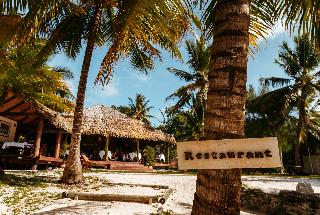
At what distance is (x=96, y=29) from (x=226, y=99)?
9.46 metres

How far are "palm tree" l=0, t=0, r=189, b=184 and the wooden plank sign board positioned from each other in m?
2.31

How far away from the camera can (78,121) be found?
36.6 ft

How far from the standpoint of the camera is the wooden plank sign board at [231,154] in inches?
92.3

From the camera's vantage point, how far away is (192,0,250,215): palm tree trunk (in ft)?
8.07

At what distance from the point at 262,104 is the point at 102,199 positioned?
2011 centimetres

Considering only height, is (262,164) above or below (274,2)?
below

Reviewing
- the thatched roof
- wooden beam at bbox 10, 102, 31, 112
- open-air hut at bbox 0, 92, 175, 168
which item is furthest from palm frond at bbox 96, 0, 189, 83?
the thatched roof

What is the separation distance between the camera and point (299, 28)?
14.5 feet

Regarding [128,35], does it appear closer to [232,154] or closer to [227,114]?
[227,114]

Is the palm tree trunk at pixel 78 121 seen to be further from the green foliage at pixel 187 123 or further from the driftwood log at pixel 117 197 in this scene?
the green foliage at pixel 187 123

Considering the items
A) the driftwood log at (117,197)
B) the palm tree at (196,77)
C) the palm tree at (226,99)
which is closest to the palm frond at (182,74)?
the palm tree at (196,77)

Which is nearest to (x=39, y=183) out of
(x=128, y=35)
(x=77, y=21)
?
(x=77, y=21)

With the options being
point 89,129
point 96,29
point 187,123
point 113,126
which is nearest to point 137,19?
point 96,29

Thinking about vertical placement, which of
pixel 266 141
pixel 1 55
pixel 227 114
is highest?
pixel 1 55
